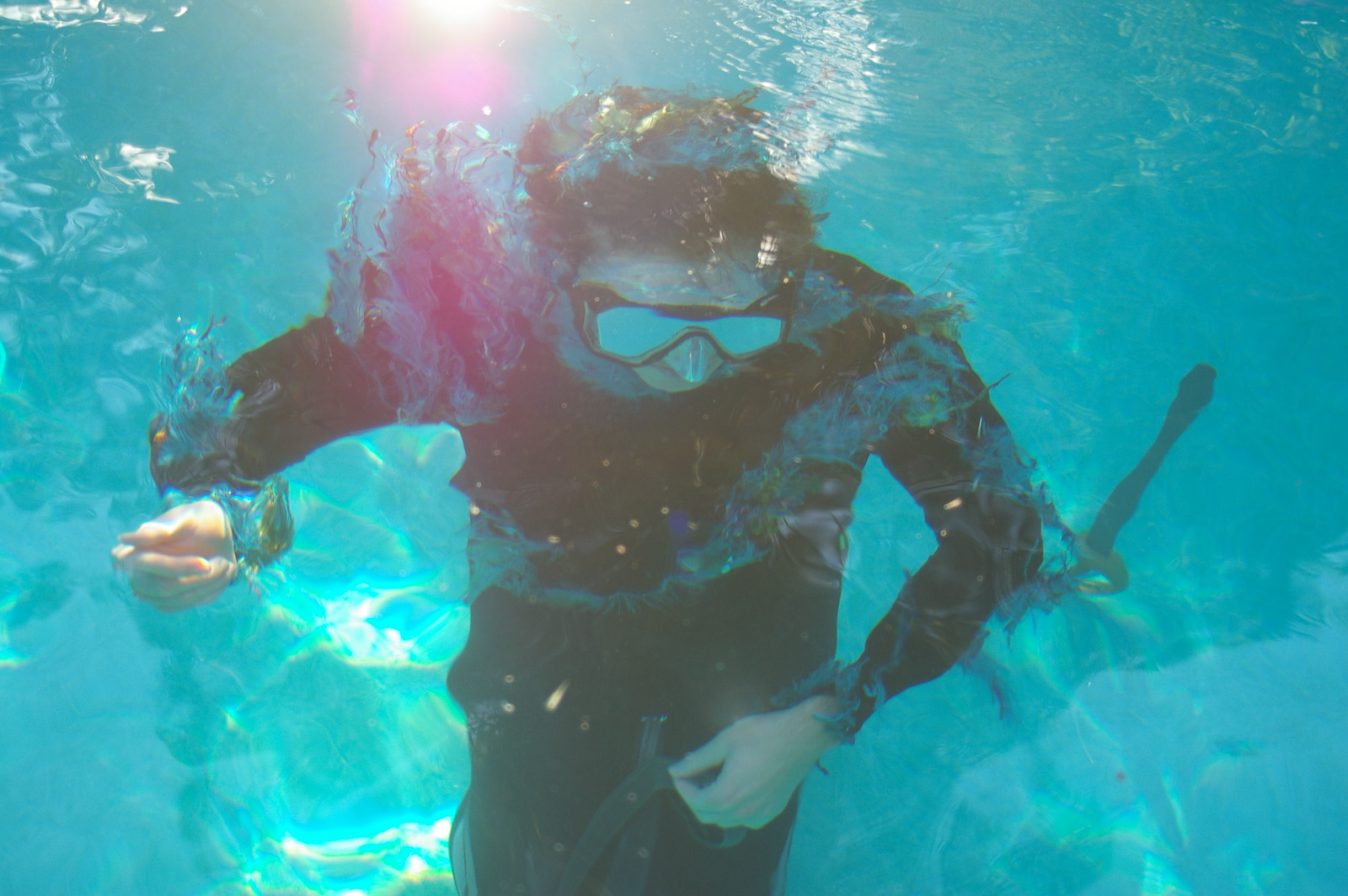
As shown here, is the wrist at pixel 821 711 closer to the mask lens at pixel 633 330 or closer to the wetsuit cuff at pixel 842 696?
the wetsuit cuff at pixel 842 696

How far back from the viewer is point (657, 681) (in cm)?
139

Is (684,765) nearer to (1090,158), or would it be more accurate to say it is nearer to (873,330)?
(873,330)

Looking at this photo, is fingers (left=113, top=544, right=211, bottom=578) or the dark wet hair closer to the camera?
fingers (left=113, top=544, right=211, bottom=578)

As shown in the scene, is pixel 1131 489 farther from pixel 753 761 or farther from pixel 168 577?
pixel 168 577

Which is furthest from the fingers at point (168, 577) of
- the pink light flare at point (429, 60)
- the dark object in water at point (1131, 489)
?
the dark object in water at point (1131, 489)

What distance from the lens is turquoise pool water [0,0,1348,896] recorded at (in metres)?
2.15

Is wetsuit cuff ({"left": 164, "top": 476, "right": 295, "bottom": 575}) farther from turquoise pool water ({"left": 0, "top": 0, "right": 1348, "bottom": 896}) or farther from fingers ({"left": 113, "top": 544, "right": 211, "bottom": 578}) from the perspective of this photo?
turquoise pool water ({"left": 0, "top": 0, "right": 1348, "bottom": 896})

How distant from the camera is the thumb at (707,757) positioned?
1244 mm

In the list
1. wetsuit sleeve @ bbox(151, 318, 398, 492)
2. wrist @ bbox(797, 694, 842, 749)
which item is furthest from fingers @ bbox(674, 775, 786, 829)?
wetsuit sleeve @ bbox(151, 318, 398, 492)

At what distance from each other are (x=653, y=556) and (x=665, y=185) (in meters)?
0.80

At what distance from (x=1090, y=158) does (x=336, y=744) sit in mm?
4029

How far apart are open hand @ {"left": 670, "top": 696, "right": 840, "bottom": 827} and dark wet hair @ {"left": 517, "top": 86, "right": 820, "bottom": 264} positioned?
99 centimetres

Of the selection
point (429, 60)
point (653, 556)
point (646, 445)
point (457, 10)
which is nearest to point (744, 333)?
point (646, 445)

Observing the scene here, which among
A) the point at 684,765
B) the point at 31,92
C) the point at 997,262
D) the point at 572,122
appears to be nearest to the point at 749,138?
the point at 572,122
